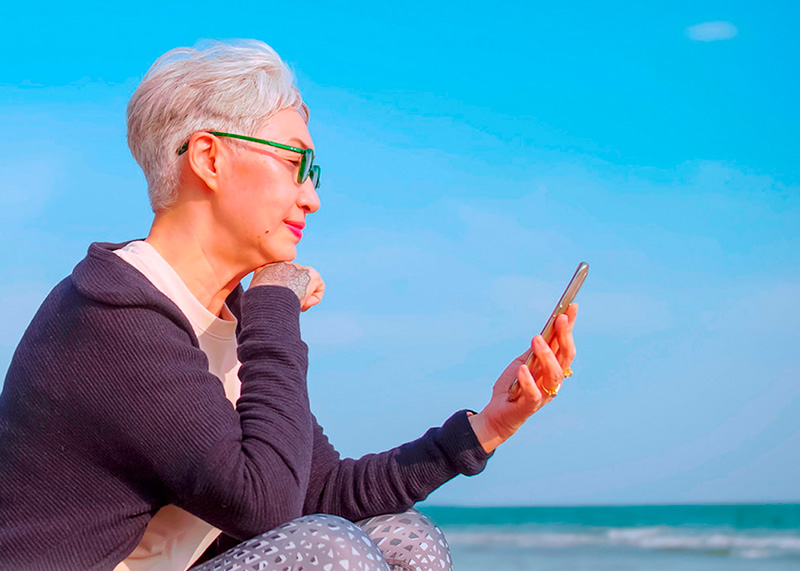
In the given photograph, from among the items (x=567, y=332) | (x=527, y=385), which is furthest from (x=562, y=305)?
(x=527, y=385)

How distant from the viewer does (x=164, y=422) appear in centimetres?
161

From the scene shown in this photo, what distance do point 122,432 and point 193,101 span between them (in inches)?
32.1

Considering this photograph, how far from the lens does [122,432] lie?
1.63 m

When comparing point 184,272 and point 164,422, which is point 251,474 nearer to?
point 164,422

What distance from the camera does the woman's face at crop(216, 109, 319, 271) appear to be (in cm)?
202

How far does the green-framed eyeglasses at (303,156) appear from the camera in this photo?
6.62 feet

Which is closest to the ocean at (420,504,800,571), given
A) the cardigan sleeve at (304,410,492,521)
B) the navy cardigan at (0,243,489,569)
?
the cardigan sleeve at (304,410,492,521)

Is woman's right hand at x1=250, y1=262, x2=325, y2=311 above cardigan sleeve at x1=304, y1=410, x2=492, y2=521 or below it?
above

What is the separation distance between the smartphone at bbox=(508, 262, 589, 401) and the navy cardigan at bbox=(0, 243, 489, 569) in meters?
0.61

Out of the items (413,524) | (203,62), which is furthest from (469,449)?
(203,62)

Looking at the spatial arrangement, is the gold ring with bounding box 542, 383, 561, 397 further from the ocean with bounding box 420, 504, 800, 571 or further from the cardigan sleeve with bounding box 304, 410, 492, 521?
the ocean with bounding box 420, 504, 800, 571

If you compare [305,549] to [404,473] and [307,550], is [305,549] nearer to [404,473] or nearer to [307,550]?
[307,550]

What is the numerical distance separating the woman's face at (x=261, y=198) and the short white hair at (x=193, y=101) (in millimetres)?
56

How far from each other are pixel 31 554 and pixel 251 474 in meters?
0.48
